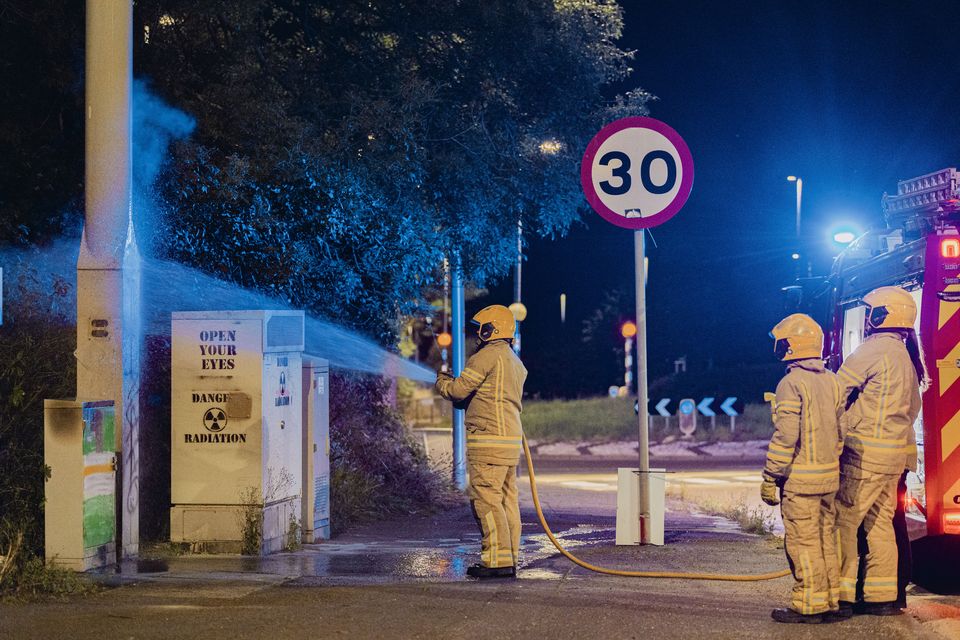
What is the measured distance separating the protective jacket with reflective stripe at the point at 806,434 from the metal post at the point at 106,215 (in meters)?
4.24

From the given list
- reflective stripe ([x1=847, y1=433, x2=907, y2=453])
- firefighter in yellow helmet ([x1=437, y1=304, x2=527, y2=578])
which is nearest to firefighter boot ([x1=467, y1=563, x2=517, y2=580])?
firefighter in yellow helmet ([x1=437, y1=304, x2=527, y2=578])

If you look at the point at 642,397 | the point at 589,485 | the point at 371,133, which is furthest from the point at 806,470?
the point at 589,485

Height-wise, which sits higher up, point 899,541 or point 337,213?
point 337,213

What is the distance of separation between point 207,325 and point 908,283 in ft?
16.2

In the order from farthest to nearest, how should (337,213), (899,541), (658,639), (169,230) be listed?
(337,213) → (169,230) → (899,541) → (658,639)

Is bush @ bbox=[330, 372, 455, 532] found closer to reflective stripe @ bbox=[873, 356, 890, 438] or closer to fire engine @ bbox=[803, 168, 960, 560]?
fire engine @ bbox=[803, 168, 960, 560]

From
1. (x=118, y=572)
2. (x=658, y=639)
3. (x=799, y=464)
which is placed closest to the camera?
(x=658, y=639)

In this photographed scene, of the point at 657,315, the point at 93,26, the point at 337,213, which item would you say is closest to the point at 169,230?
the point at 337,213

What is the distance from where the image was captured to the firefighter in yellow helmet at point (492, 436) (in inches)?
306

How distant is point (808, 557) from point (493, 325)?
95.9 inches

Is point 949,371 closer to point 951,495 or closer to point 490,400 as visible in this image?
point 951,495

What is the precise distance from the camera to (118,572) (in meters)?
7.87

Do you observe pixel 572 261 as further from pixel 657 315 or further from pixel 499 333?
pixel 499 333

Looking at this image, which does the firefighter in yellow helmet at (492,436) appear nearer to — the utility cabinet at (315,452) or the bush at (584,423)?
the utility cabinet at (315,452)
